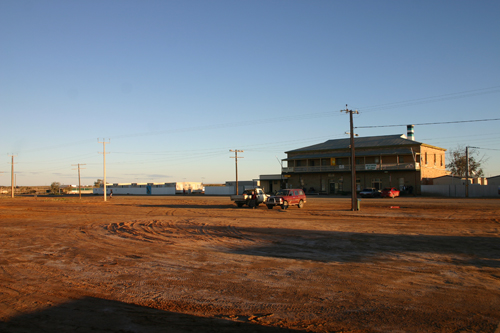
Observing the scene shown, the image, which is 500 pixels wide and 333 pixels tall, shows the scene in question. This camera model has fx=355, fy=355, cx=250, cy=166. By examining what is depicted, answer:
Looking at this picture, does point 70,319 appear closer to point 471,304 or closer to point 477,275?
point 471,304

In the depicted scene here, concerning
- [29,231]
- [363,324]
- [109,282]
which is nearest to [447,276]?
[363,324]

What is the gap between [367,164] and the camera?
205ft

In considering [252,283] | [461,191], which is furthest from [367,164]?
[252,283]

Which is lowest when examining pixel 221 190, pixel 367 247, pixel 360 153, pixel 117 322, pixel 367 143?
pixel 367 247

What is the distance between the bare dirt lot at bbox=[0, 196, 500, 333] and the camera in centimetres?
595

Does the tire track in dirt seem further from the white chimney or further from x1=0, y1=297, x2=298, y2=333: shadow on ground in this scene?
the white chimney

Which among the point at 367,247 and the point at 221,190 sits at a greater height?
the point at 221,190

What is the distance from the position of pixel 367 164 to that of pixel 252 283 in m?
58.0

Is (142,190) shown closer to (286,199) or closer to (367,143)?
(367,143)

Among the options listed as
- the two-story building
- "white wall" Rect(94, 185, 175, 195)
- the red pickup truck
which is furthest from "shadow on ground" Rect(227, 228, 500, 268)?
"white wall" Rect(94, 185, 175, 195)

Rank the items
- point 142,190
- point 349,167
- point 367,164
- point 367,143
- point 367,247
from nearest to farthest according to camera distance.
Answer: point 367,247
point 367,164
point 349,167
point 367,143
point 142,190

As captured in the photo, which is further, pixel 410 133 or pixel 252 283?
pixel 410 133

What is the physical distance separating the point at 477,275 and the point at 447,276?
30.9 inches

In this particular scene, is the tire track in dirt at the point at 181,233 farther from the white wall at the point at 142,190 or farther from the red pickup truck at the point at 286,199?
the white wall at the point at 142,190
